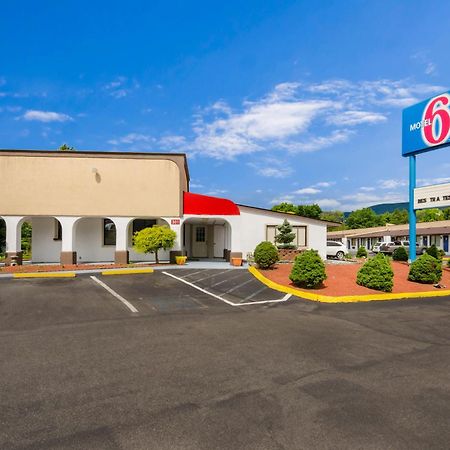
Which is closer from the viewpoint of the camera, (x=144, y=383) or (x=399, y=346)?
(x=144, y=383)

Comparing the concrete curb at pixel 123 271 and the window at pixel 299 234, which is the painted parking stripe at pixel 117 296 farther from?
the window at pixel 299 234

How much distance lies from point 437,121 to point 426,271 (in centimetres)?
879

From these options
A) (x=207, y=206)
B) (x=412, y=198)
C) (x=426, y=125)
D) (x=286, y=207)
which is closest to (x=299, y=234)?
(x=207, y=206)

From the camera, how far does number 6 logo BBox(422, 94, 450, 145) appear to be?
60.1 feet

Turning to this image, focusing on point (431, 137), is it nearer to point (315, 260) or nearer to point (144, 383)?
point (315, 260)

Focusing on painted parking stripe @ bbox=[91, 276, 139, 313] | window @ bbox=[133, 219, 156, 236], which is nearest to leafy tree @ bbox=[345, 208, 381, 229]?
window @ bbox=[133, 219, 156, 236]

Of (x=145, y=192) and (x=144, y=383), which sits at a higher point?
(x=145, y=192)

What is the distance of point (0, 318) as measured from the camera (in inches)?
359

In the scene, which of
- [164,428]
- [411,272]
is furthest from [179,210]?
[164,428]

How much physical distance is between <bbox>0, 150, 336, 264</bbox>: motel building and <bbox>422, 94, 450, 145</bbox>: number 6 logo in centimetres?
1035

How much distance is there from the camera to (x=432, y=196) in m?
19.6

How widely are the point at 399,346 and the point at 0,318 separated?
32.3ft

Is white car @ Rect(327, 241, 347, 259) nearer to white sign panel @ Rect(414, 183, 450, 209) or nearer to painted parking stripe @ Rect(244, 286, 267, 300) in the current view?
white sign panel @ Rect(414, 183, 450, 209)

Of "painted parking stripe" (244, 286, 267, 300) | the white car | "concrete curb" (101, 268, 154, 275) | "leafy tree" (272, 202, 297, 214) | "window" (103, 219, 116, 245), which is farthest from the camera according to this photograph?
"leafy tree" (272, 202, 297, 214)
